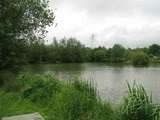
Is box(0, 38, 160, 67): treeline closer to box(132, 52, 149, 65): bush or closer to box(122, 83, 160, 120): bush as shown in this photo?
box(132, 52, 149, 65): bush

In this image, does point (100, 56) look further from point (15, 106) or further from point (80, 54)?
point (15, 106)

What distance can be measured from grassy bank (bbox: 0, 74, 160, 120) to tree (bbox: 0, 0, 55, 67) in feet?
14.8

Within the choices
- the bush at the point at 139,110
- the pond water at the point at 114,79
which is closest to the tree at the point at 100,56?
the pond water at the point at 114,79

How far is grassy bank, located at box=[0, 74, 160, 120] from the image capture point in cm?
318

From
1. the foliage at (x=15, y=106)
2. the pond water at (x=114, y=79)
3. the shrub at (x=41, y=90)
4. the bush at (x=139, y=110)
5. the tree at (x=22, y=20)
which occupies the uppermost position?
the tree at (x=22, y=20)

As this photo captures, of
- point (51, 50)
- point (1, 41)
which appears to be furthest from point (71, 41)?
point (1, 41)

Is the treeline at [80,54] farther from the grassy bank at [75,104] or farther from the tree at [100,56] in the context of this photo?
the grassy bank at [75,104]

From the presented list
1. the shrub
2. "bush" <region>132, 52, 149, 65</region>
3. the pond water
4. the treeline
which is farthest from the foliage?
"bush" <region>132, 52, 149, 65</region>

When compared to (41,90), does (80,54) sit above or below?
above

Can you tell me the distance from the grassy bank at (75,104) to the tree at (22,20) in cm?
450

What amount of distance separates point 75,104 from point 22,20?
8.25 m

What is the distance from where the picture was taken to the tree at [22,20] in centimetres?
993

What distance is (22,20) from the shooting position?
11.0 meters

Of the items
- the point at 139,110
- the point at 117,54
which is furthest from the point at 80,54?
the point at 139,110
